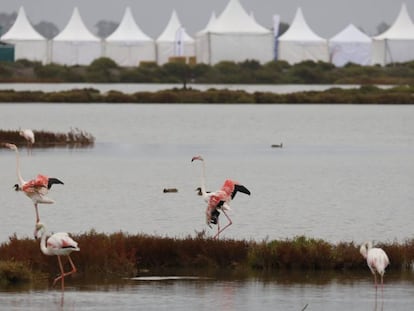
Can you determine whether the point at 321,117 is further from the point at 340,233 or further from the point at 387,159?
the point at 340,233

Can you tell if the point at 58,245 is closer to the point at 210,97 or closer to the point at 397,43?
the point at 210,97

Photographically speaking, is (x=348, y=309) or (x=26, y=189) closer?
(x=348, y=309)

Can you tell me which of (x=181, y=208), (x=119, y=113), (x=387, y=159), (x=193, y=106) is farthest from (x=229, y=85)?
(x=181, y=208)

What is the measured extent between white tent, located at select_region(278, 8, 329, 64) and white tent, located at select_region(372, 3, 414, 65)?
14.3 ft

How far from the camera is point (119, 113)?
67.7 m

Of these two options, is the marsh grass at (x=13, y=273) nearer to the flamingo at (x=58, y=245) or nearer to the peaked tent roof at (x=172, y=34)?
the flamingo at (x=58, y=245)

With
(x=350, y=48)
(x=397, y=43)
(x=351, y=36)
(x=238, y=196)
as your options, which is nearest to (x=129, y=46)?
(x=350, y=48)

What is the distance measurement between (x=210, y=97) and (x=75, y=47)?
1530 inches

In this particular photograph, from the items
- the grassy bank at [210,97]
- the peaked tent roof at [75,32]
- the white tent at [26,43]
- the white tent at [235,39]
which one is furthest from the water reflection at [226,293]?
the white tent at [26,43]

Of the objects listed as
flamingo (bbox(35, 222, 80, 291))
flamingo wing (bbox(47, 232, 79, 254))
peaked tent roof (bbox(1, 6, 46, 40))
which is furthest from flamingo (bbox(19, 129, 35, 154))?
peaked tent roof (bbox(1, 6, 46, 40))

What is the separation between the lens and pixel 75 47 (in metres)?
113

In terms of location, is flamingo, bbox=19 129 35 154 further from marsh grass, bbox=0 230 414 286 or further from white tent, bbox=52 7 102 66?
white tent, bbox=52 7 102 66

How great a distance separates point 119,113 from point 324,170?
105 ft

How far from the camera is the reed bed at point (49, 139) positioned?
135 ft
